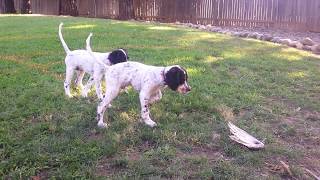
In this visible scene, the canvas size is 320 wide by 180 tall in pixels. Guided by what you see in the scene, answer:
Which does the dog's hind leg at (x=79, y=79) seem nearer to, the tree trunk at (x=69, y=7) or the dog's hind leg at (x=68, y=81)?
the dog's hind leg at (x=68, y=81)

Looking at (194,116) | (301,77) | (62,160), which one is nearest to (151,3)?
(301,77)

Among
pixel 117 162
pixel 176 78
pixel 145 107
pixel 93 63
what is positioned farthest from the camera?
pixel 93 63

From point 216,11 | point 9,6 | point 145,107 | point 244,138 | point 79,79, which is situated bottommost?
point 244,138

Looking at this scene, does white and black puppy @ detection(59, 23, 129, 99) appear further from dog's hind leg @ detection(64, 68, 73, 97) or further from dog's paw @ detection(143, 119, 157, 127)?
dog's paw @ detection(143, 119, 157, 127)

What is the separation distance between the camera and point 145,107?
6352 mm

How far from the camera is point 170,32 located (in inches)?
623

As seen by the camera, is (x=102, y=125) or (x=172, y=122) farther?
(x=172, y=122)

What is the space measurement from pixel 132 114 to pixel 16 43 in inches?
285

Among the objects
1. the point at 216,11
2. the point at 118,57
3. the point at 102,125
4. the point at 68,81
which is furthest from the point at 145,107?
the point at 216,11

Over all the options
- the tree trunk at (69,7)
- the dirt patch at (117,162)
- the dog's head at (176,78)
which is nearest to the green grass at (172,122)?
the dirt patch at (117,162)

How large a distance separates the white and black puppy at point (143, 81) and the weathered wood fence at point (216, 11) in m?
15.6

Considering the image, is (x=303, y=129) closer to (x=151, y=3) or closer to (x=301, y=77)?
(x=301, y=77)

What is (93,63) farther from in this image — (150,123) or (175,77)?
(175,77)

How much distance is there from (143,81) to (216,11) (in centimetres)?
1679
